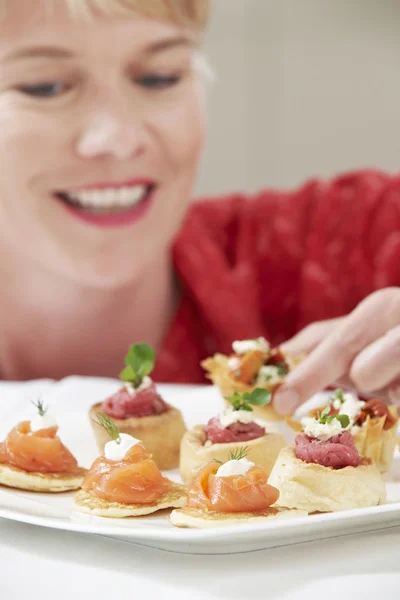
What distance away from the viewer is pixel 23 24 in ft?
7.63

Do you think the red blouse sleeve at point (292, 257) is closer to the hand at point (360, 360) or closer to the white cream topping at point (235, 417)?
the hand at point (360, 360)

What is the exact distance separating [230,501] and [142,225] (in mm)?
1611

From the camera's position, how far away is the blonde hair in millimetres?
2322

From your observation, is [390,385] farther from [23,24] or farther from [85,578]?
[23,24]

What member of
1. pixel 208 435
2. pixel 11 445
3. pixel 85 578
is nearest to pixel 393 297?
pixel 208 435

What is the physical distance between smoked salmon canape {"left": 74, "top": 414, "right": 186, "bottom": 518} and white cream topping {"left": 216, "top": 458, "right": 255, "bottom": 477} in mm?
98

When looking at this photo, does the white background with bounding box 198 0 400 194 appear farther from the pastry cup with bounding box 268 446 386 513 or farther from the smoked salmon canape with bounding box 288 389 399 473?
the pastry cup with bounding box 268 446 386 513

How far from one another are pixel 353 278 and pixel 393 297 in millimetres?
1202

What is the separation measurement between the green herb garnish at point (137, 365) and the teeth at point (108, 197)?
102cm

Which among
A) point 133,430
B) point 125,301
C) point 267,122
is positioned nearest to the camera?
point 133,430

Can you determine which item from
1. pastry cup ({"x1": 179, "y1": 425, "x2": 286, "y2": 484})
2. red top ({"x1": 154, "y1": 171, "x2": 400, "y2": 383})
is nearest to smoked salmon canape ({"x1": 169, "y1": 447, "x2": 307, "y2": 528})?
pastry cup ({"x1": 179, "y1": 425, "x2": 286, "y2": 484})

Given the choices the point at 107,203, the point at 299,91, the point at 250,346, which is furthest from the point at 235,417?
the point at 299,91

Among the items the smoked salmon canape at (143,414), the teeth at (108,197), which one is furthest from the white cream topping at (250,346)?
the teeth at (108,197)

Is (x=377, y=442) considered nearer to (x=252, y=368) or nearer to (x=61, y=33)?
(x=252, y=368)
